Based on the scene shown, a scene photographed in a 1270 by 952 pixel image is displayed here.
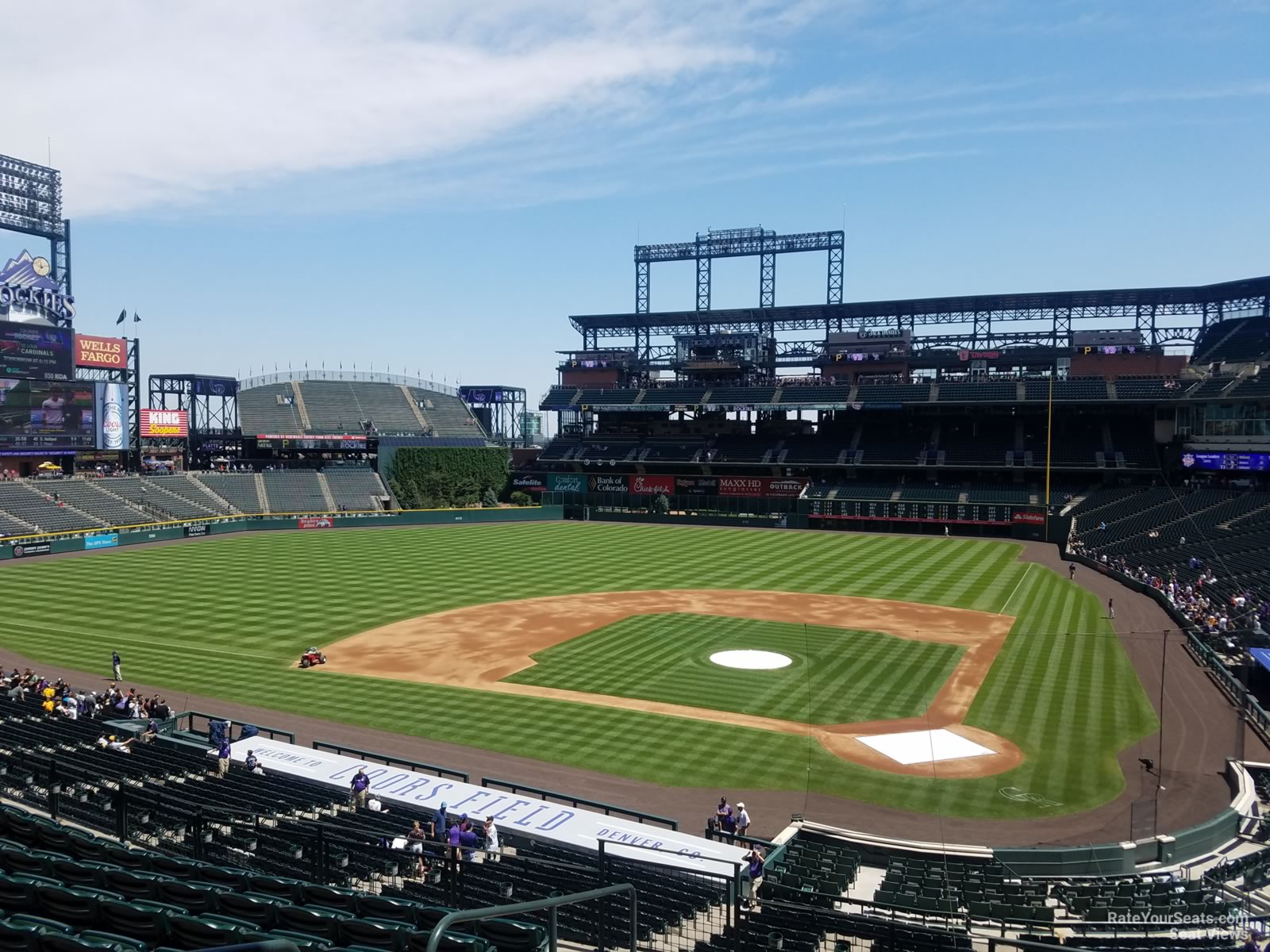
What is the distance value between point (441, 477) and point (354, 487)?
873 cm

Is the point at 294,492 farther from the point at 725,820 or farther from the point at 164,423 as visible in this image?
the point at 725,820

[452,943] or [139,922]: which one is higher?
[452,943]

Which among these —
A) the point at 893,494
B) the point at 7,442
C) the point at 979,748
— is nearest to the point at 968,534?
the point at 893,494

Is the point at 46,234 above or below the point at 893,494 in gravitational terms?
above

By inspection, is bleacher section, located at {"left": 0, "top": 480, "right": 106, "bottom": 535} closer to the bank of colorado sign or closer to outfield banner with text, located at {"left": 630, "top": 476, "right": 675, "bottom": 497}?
the bank of colorado sign

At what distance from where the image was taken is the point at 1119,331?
77812mm

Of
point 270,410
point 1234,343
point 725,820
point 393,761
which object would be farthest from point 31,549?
point 1234,343

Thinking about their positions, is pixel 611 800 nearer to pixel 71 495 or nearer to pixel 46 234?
pixel 71 495

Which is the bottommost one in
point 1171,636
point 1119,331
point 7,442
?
point 1171,636

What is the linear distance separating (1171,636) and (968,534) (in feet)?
135

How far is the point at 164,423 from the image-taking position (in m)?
80.4

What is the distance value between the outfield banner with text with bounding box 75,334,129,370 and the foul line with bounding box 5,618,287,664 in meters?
39.0

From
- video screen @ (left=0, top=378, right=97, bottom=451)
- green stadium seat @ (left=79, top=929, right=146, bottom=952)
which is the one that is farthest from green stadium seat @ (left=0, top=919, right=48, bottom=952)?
video screen @ (left=0, top=378, right=97, bottom=451)

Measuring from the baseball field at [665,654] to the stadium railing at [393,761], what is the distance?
2489mm
